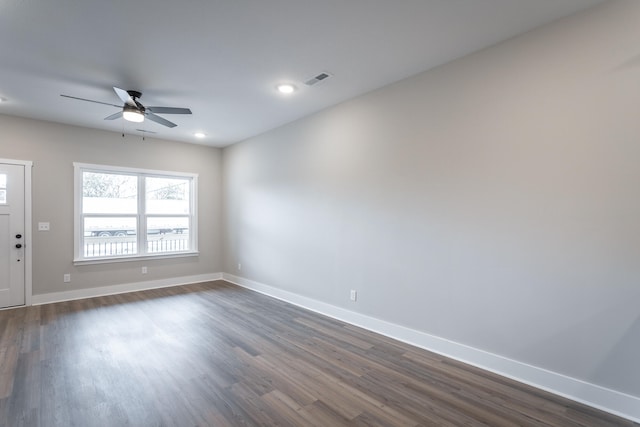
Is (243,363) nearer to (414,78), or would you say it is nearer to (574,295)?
(574,295)

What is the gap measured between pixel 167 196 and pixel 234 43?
168 inches

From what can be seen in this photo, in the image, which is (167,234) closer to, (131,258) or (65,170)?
(131,258)

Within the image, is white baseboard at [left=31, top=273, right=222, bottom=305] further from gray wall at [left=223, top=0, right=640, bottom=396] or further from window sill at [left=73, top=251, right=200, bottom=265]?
gray wall at [left=223, top=0, right=640, bottom=396]

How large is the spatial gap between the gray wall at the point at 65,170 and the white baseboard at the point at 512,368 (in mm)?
3974

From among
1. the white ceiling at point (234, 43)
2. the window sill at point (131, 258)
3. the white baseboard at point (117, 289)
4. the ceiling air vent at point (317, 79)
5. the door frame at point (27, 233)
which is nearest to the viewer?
the white ceiling at point (234, 43)

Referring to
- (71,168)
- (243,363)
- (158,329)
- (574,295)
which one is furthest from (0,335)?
(574,295)

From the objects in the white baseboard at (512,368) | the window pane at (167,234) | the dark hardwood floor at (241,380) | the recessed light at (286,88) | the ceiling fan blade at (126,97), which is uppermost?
the recessed light at (286,88)

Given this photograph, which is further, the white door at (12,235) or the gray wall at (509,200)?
the white door at (12,235)

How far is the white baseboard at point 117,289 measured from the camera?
482cm

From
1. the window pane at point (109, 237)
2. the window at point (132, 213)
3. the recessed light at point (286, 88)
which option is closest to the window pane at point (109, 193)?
the window at point (132, 213)

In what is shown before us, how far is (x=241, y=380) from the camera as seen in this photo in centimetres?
259

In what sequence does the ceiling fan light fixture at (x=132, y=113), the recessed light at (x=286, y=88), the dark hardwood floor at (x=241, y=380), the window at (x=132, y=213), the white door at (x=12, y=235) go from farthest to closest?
the window at (x=132, y=213), the white door at (x=12, y=235), the recessed light at (x=286, y=88), the ceiling fan light fixture at (x=132, y=113), the dark hardwood floor at (x=241, y=380)

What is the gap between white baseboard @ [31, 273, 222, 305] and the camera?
15.8 feet

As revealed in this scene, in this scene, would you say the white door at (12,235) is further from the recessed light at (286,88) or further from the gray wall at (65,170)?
the recessed light at (286,88)
